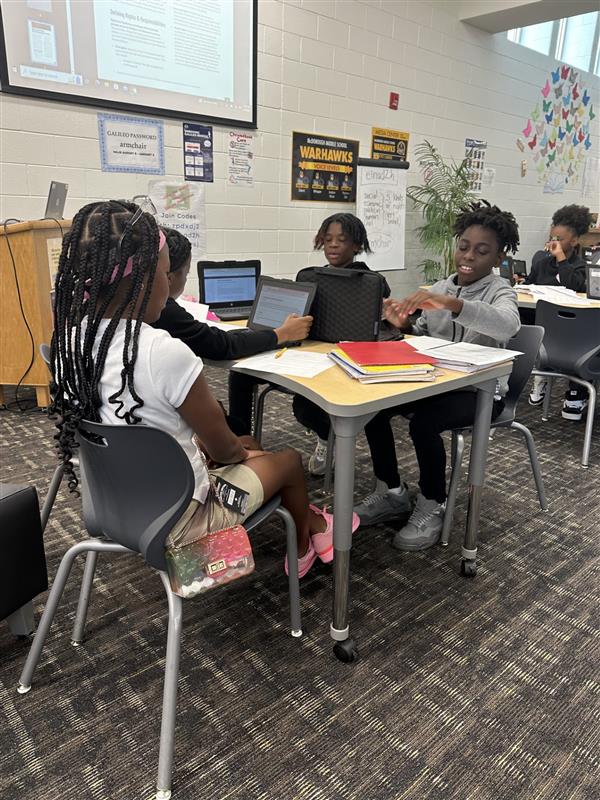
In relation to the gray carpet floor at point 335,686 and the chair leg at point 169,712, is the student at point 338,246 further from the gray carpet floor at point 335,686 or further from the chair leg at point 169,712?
the chair leg at point 169,712

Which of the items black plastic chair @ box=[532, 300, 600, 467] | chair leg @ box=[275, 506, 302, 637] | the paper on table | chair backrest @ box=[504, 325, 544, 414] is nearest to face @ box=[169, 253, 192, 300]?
the paper on table

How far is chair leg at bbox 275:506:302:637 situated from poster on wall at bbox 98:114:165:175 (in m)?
2.81

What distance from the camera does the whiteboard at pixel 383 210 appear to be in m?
4.73

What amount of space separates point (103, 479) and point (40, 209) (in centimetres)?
267

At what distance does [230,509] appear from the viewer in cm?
122

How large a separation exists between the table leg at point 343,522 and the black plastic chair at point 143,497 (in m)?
0.39

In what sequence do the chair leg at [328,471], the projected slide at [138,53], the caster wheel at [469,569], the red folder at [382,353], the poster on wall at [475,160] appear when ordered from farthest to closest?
the poster on wall at [475,160], the projected slide at [138,53], the chair leg at [328,471], the caster wheel at [469,569], the red folder at [382,353]

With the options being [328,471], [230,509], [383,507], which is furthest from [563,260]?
[230,509]

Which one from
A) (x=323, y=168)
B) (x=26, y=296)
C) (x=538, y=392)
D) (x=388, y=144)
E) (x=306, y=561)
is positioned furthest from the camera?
(x=388, y=144)

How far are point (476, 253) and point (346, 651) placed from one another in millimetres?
1396

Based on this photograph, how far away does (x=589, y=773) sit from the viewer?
3.74 feet

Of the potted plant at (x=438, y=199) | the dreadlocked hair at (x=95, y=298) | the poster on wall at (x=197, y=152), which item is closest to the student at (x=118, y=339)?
the dreadlocked hair at (x=95, y=298)

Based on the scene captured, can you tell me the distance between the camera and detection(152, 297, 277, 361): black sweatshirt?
1.55 meters

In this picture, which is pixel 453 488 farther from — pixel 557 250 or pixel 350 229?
pixel 557 250
